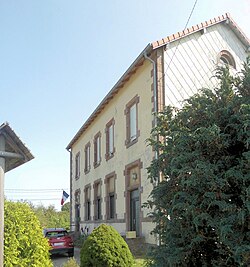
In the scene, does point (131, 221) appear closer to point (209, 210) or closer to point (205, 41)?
point (205, 41)

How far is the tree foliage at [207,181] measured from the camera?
Answer: 4.77 m

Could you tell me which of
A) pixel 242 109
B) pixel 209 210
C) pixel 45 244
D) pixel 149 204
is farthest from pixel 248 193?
pixel 45 244

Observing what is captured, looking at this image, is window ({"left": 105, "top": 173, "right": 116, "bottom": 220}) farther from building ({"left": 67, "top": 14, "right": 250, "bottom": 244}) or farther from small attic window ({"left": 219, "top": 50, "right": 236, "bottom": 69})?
small attic window ({"left": 219, "top": 50, "right": 236, "bottom": 69})

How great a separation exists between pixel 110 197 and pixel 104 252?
538 inches

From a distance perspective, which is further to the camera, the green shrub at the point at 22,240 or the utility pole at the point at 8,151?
the green shrub at the point at 22,240

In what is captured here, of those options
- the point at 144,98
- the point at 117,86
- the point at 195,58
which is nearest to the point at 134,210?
the point at 144,98

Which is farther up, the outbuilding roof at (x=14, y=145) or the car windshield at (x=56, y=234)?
the outbuilding roof at (x=14, y=145)

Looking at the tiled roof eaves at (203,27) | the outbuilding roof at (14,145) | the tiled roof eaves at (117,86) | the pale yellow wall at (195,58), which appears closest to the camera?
the outbuilding roof at (14,145)

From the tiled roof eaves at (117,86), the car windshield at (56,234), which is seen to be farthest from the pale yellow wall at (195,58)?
the car windshield at (56,234)

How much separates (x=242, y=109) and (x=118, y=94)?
15831mm

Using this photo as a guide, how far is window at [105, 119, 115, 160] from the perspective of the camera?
71.5 ft

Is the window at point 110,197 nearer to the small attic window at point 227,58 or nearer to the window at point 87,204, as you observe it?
the window at point 87,204

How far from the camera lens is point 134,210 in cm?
1831

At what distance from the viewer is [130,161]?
18.2m
